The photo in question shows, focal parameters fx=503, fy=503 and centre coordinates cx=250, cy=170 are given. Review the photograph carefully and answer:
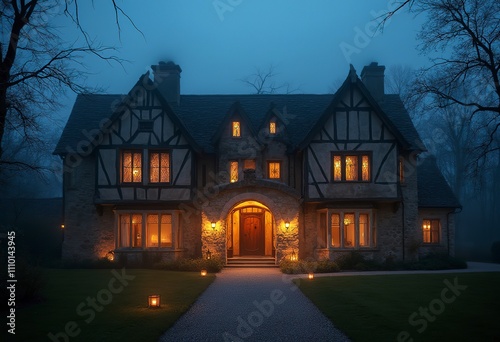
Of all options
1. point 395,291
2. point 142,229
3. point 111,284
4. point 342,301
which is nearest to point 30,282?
point 111,284

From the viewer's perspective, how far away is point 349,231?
2589cm

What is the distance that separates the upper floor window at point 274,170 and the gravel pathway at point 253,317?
10288 mm

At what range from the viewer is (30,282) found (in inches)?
536

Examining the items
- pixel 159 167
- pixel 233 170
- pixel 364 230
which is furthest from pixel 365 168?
pixel 159 167

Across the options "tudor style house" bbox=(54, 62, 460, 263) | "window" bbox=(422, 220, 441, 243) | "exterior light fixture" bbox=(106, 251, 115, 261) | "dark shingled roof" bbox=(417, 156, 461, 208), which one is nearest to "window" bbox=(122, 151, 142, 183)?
"tudor style house" bbox=(54, 62, 460, 263)

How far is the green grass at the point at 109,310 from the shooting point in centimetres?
1010

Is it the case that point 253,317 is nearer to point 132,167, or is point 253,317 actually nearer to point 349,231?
point 349,231

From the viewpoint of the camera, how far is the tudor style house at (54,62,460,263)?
2533 cm

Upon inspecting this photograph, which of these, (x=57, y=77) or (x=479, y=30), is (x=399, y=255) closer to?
(x=479, y=30)

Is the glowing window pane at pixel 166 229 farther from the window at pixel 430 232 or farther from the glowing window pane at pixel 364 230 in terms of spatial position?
the window at pixel 430 232

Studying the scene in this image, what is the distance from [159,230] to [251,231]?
537 cm

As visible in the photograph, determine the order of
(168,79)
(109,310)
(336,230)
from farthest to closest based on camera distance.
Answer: (168,79) → (336,230) → (109,310)

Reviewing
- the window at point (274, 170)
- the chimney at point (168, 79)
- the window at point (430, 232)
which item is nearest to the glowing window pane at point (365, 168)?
the window at point (274, 170)

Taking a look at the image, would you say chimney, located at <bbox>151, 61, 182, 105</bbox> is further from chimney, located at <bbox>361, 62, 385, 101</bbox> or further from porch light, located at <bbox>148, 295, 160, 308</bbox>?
porch light, located at <bbox>148, 295, 160, 308</bbox>
